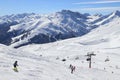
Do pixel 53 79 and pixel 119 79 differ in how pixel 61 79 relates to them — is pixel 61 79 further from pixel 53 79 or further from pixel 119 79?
pixel 119 79

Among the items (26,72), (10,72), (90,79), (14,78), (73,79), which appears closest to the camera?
(14,78)

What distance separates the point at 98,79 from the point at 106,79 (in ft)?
7.69

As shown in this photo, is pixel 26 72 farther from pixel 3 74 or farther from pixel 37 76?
pixel 3 74

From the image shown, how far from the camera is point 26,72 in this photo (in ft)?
119

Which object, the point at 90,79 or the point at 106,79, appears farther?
the point at 106,79

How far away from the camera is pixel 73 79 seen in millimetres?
39438

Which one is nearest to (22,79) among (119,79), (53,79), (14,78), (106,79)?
(14,78)

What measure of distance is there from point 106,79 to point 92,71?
23.0ft

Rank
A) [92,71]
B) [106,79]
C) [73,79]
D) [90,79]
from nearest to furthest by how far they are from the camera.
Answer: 1. [73,79]
2. [90,79]
3. [106,79]
4. [92,71]

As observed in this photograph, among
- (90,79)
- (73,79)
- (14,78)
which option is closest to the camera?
(14,78)

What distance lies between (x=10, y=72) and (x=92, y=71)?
23.6 m

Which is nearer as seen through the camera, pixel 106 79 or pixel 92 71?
pixel 106 79

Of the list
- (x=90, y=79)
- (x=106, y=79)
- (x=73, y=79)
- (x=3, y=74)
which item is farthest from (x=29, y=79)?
(x=106, y=79)

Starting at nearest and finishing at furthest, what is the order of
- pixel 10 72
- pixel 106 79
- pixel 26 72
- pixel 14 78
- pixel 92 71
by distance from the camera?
pixel 14 78 → pixel 10 72 → pixel 26 72 → pixel 106 79 → pixel 92 71
